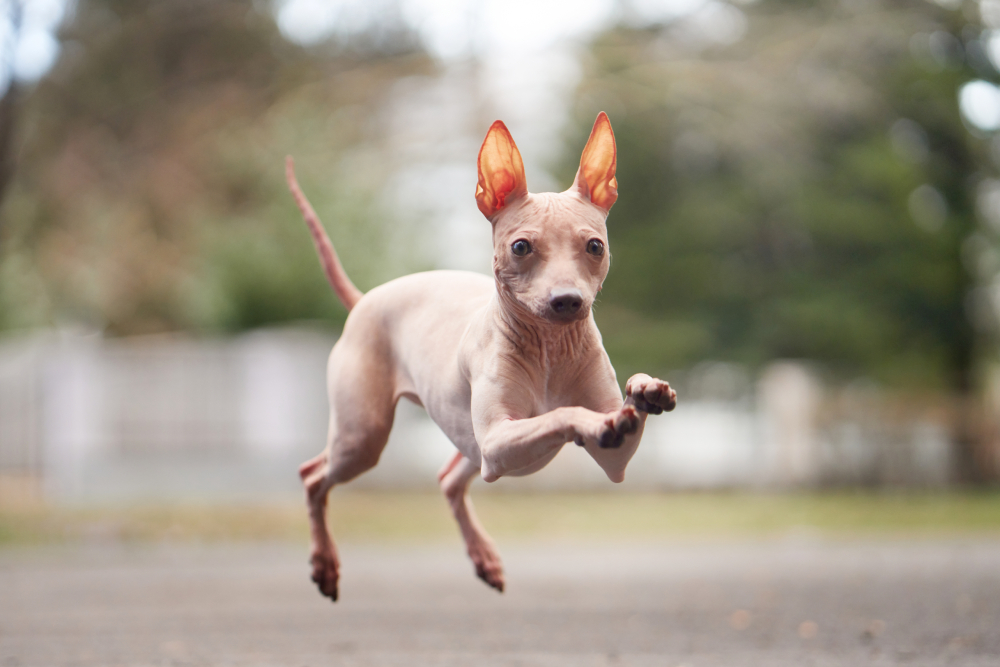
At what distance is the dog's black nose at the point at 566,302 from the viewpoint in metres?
2.75

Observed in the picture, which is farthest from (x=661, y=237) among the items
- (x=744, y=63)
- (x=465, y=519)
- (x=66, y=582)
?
(x=465, y=519)

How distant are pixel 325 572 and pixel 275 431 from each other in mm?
Result: 10690

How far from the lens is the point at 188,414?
14.3 meters

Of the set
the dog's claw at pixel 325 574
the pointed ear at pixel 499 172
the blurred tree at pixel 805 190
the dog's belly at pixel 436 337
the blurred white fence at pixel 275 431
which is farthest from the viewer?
the blurred tree at pixel 805 190

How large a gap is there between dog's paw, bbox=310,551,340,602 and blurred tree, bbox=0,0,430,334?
45.2 feet

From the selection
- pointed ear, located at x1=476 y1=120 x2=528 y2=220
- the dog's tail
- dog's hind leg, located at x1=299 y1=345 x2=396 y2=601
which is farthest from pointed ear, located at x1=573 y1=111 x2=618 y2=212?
the dog's tail

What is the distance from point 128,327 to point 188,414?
19.3 feet

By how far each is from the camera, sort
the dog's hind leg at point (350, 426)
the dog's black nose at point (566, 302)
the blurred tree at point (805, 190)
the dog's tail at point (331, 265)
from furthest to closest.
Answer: the blurred tree at point (805, 190) → the dog's tail at point (331, 265) → the dog's hind leg at point (350, 426) → the dog's black nose at point (566, 302)

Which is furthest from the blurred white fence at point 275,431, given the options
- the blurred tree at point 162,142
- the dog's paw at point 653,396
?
the dog's paw at point 653,396

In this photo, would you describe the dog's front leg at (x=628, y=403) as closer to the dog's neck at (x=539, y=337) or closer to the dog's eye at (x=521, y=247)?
the dog's neck at (x=539, y=337)

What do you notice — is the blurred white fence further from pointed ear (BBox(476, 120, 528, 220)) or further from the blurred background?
pointed ear (BBox(476, 120, 528, 220))

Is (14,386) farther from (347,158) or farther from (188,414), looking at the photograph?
(347,158)

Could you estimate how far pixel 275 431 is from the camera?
566 inches

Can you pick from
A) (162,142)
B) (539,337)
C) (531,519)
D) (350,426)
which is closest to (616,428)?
(539,337)
